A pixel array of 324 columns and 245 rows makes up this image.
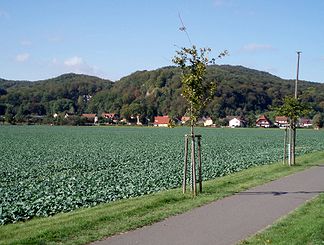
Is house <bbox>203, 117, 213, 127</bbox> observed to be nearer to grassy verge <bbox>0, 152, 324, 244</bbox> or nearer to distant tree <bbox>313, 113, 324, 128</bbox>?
distant tree <bbox>313, 113, 324, 128</bbox>

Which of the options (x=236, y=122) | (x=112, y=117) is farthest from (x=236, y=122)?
(x=112, y=117)

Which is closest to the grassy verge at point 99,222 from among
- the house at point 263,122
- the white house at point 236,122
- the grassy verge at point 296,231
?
the grassy verge at point 296,231

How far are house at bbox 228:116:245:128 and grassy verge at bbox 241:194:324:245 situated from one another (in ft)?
508

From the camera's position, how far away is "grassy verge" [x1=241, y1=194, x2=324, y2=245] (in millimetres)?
7887

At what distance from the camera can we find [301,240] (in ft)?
26.1

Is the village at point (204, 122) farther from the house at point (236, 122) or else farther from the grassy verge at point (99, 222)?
the grassy verge at point (99, 222)

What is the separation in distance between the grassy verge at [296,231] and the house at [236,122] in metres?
155

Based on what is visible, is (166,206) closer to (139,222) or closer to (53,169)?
(139,222)

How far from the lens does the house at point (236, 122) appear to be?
16360 cm

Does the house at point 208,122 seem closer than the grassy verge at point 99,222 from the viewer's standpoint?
No

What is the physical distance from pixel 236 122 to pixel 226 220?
156924 mm

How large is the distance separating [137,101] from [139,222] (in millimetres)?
181185

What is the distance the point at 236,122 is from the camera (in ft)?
539

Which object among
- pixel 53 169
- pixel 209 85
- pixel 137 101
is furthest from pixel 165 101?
pixel 209 85
